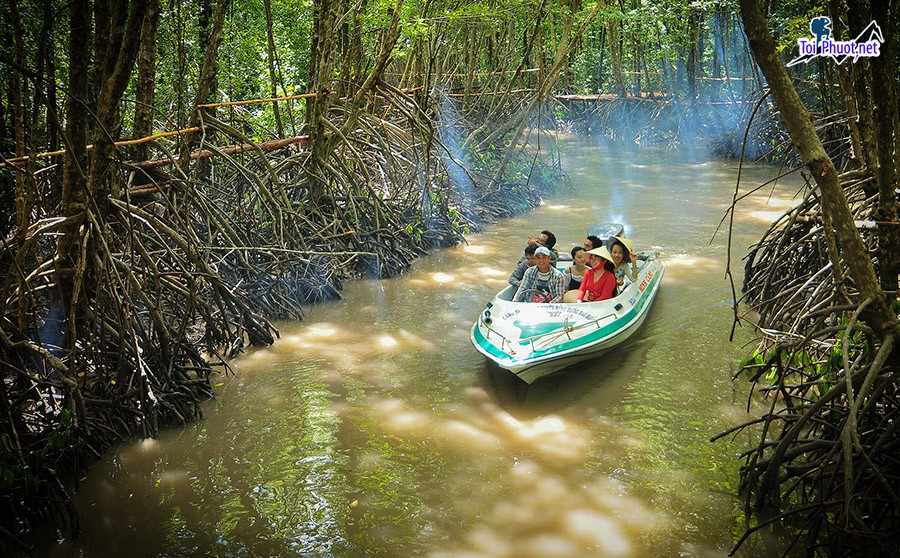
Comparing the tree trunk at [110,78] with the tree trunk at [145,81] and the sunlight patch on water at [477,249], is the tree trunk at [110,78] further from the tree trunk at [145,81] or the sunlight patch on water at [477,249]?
the sunlight patch on water at [477,249]

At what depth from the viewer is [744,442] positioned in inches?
227

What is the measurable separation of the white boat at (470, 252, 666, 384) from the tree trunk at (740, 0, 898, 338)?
2.91m

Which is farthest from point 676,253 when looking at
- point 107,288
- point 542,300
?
point 107,288

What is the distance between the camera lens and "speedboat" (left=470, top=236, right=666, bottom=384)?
21.1ft

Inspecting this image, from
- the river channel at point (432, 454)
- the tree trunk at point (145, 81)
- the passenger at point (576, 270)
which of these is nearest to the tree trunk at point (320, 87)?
the river channel at point (432, 454)

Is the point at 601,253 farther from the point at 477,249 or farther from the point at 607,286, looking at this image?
the point at 477,249

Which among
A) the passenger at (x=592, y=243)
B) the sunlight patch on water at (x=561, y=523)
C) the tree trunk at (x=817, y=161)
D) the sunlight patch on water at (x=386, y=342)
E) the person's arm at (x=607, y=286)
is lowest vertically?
the sunlight patch on water at (x=561, y=523)

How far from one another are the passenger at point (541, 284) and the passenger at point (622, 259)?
86 centimetres

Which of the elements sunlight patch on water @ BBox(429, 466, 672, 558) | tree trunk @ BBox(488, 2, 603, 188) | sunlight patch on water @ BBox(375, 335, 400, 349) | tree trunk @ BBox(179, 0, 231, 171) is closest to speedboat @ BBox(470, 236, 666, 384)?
sunlight patch on water @ BBox(375, 335, 400, 349)

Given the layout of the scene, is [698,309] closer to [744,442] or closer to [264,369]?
[744,442]

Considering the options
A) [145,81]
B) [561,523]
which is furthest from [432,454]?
[145,81]

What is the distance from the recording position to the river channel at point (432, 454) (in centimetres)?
471

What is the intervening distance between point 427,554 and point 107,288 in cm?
294

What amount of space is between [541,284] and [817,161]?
419 cm
